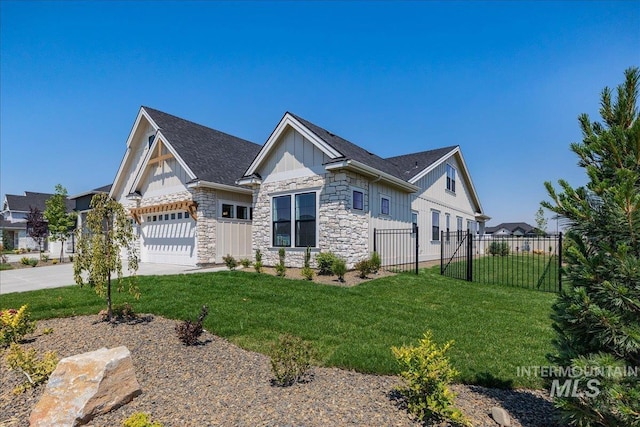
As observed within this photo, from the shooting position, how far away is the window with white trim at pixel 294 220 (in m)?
12.1

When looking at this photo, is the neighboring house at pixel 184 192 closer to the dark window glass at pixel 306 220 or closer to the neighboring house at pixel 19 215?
the dark window glass at pixel 306 220

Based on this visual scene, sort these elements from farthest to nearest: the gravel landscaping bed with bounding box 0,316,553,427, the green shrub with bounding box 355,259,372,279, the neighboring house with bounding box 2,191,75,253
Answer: the neighboring house with bounding box 2,191,75,253 < the green shrub with bounding box 355,259,372,279 < the gravel landscaping bed with bounding box 0,316,553,427

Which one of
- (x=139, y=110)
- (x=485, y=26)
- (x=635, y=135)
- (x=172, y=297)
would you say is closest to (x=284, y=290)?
(x=172, y=297)

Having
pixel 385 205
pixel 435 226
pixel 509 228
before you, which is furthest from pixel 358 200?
pixel 509 228

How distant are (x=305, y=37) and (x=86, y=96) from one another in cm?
867

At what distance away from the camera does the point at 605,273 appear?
237cm

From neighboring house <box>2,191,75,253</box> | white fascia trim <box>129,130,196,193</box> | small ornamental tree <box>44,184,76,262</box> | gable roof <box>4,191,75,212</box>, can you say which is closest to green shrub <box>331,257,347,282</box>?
white fascia trim <box>129,130,196,193</box>

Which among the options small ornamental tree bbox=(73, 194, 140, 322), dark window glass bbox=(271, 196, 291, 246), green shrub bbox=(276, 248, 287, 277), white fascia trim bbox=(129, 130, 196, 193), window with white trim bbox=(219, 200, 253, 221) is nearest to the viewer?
small ornamental tree bbox=(73, 194, 140, 322)

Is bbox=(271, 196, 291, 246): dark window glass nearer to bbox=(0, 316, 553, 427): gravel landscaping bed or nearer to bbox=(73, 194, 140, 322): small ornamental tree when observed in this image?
bbox=(73, 194, 140, 322): small ornamental tree

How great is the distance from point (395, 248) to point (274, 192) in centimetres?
577

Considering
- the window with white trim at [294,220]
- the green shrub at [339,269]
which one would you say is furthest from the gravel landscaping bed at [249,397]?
the window with white trim at [294,220]

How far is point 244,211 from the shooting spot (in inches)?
625

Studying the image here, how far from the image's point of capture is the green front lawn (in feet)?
15.0

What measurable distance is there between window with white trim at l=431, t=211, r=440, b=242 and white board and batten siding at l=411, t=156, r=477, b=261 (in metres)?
0.13
